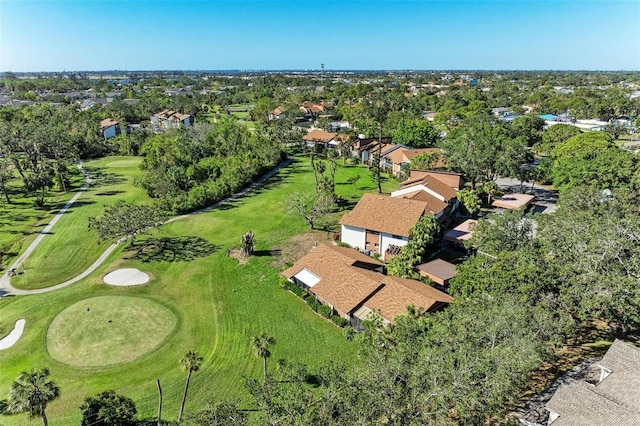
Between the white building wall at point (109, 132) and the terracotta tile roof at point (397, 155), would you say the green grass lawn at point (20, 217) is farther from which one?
the terracotta tile roof at point (397, 155)

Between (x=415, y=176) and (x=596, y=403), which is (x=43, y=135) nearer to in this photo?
(x=415, y=176)

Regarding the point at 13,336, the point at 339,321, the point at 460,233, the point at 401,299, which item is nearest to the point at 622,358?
the point at 401,299

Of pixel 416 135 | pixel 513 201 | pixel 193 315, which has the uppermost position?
pixel 416 135

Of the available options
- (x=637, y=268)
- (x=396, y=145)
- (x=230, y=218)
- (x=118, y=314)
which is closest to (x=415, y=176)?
(x=396, y=145)

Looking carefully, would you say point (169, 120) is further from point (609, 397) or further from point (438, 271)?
point (609, 397)

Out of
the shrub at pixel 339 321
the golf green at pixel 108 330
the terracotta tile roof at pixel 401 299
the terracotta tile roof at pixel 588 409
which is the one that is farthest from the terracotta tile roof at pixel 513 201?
the golf green at pixel 108 330

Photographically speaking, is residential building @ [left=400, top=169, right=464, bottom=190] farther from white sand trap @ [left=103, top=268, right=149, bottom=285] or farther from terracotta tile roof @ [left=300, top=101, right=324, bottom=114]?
terracotta tile roof @ [left=300, top=101, right=324, bottom=114]
